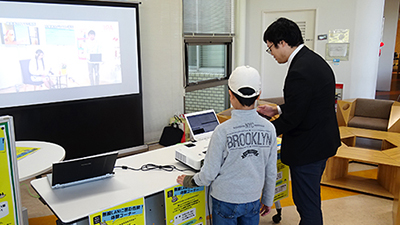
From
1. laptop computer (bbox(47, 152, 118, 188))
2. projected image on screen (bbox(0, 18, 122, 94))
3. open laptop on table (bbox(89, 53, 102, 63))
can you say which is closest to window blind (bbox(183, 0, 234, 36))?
projected image on screen (bbox(0, 18, 122, 94))

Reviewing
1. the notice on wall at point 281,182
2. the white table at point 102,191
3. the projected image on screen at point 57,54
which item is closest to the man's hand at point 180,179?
the white table at point 102,191

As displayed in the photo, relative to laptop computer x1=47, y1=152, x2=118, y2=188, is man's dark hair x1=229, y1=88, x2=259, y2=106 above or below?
above

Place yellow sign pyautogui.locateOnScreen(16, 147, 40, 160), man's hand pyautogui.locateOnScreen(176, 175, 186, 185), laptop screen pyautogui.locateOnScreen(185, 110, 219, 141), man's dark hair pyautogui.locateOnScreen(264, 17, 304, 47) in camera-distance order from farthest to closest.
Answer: laptop screen pyautogui.locateOnScreen(185, 110, 219, 141)
yellow sign pyautogui.locateOnScreen(16, 147, 40, 160)
man's dark hair pyautogui.locateOnScreen(264, 17, 304, 47)
man's hand pyautogui.locateOnScreen(176, 175, 186, 185)

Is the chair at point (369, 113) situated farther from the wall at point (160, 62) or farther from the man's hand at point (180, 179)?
the man's hand at point (180, 179)

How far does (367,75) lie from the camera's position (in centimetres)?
559

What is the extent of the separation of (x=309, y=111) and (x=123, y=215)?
1.24 meters

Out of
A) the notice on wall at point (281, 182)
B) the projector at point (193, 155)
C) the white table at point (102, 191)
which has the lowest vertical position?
the notice on wall at point (281, 182)

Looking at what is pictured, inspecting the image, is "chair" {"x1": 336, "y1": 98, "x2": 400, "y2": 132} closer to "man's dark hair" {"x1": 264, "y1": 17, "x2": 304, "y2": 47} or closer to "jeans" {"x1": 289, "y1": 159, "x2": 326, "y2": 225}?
"jeans" {"x1": 289, "y1": 159, "x2": 326, "y2": 225}

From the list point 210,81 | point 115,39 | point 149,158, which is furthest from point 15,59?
point 210,81

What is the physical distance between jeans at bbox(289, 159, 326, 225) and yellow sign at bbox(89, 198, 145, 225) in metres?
1.00

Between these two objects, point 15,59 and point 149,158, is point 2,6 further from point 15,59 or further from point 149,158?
point 149,158

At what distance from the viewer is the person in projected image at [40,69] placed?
11.8ft

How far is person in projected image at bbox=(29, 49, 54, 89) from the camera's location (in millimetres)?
3604

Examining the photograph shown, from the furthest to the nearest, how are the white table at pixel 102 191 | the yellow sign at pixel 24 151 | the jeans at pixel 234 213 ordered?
the yellow sign at pixel 24 151 → the jeans at pixel 234 213 → the white table at pixel 102 191
